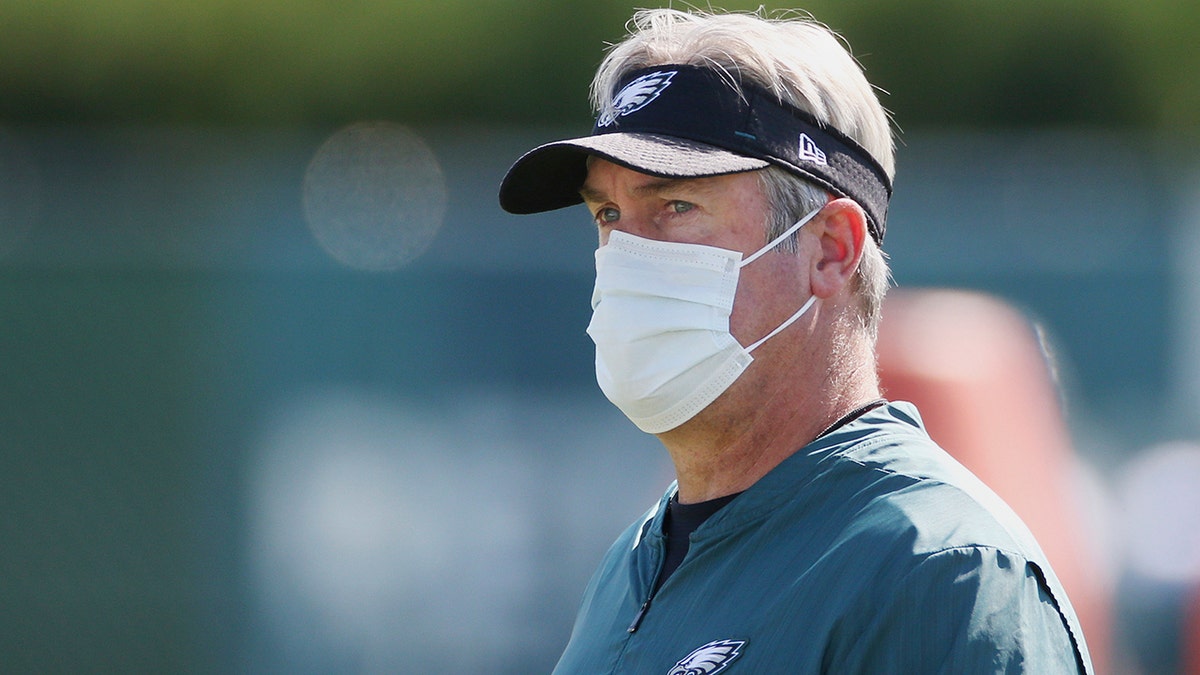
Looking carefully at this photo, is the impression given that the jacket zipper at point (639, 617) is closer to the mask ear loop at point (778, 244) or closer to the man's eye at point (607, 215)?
the mask ear loop at point (778, 244)

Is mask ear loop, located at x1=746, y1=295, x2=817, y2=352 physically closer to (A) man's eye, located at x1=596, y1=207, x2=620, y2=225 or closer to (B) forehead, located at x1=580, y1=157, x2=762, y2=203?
(B) forehead, located at x1=580, y1=157, x2=762, y2=203

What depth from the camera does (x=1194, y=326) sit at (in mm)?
4938

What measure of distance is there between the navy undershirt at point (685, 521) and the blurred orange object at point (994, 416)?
3.97 ft

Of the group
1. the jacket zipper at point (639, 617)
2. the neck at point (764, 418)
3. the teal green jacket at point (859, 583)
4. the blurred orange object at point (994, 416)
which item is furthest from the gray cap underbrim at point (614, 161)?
the blurred orange object at point (994, 416)

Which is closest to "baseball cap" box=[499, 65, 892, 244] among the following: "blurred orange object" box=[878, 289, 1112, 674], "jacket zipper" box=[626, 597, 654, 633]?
"jacket zipper" box=[626, 597, 654, 633]

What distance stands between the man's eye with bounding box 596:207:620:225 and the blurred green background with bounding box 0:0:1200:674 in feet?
10.1

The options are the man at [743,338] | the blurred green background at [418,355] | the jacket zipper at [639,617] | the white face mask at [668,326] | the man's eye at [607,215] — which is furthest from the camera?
the blurred green background at [418,355]

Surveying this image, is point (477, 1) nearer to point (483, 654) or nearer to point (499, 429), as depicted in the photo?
point (499, 429)

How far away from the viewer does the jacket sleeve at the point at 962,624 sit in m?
1.10

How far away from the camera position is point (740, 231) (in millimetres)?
1546

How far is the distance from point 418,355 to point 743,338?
3617 millimetres

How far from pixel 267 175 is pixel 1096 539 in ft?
14.5

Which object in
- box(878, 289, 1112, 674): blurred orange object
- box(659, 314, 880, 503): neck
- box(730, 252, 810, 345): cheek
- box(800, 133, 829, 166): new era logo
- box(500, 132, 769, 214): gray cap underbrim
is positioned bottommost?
box(878, 289, 1112, 674): blurred orange object

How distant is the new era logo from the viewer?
1515 millimetres
